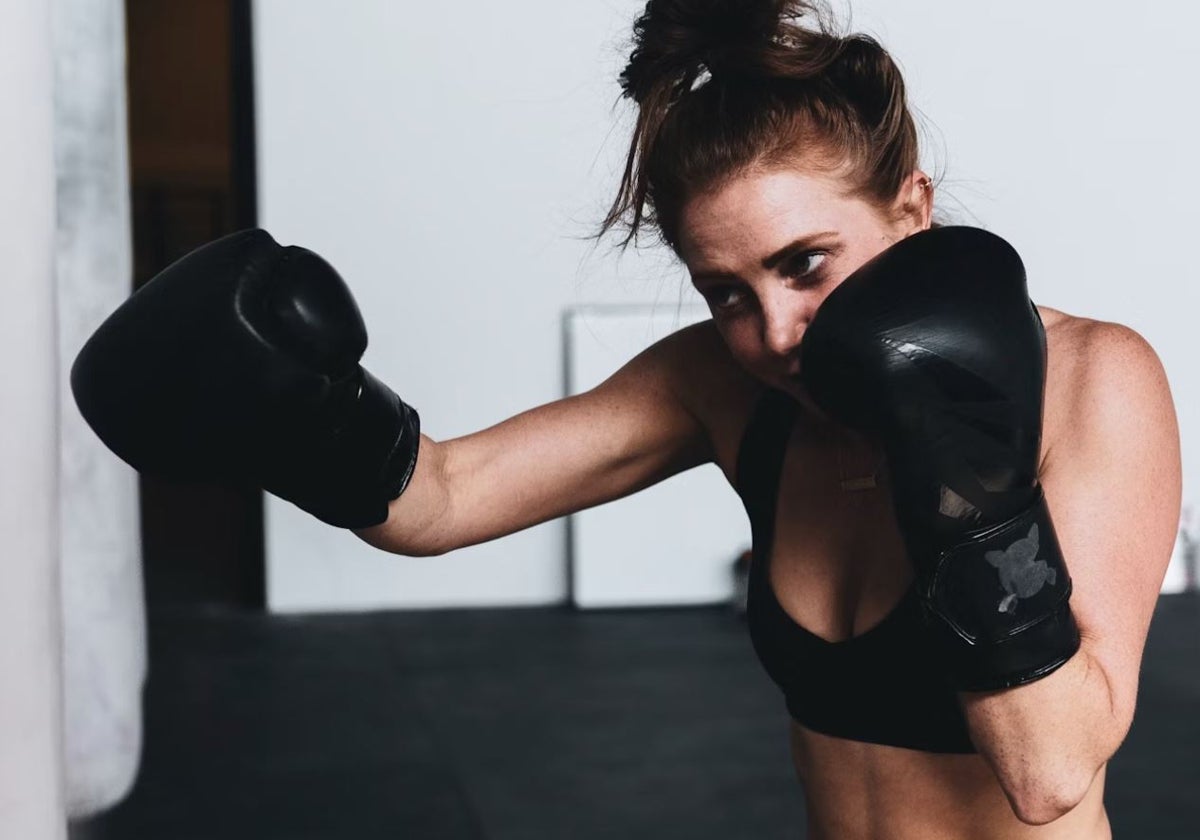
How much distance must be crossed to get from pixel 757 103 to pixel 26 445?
58 cm

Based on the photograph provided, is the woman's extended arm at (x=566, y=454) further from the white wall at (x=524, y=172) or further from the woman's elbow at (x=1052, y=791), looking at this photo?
the white wall at (x=524, y=172)

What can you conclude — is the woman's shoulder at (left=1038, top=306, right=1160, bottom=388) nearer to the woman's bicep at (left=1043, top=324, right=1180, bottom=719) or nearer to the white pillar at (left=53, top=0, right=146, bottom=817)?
the woman's bicep at (left=1043, top=324, right=1180, bottom=719)

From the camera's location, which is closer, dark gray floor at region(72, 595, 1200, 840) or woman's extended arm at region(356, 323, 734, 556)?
woman's extended arm at region(356, 323, 734, 556)

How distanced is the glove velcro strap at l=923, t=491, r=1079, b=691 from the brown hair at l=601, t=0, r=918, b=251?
0.30 metres

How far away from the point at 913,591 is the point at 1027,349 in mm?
211

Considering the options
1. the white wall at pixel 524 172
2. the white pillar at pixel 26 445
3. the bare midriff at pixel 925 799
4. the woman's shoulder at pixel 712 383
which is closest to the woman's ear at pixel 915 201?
the woman's shoulder at pixel 712 383

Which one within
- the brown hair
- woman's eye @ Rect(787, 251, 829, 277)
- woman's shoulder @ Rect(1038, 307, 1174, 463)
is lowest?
woman's shoulder @ Rect(1038, 307, 1174, 463)

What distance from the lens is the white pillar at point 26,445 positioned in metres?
0.90

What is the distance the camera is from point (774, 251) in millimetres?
1021

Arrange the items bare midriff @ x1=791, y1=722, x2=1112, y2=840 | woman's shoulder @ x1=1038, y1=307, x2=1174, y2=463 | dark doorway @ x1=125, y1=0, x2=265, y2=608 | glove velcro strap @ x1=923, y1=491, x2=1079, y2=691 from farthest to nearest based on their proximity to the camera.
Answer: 1. dark doorway @ x1=125, y1=0, x2=265, y2=608
2. bare midriff @ x1=791, y1=722, x2=1112, y2=840
3. woman's shoulder @ x1=1038, y1=307, x2=1174, y2=463
4. glove velcro strap @ x1=923, y1=491, x2=1079, y2=691

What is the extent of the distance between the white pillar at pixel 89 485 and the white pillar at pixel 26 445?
151cm

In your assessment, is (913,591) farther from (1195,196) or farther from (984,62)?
(1195,196)

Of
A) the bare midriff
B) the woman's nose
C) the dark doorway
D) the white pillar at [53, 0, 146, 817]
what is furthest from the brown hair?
the dark doorway

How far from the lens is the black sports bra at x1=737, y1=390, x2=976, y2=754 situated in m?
1.07
